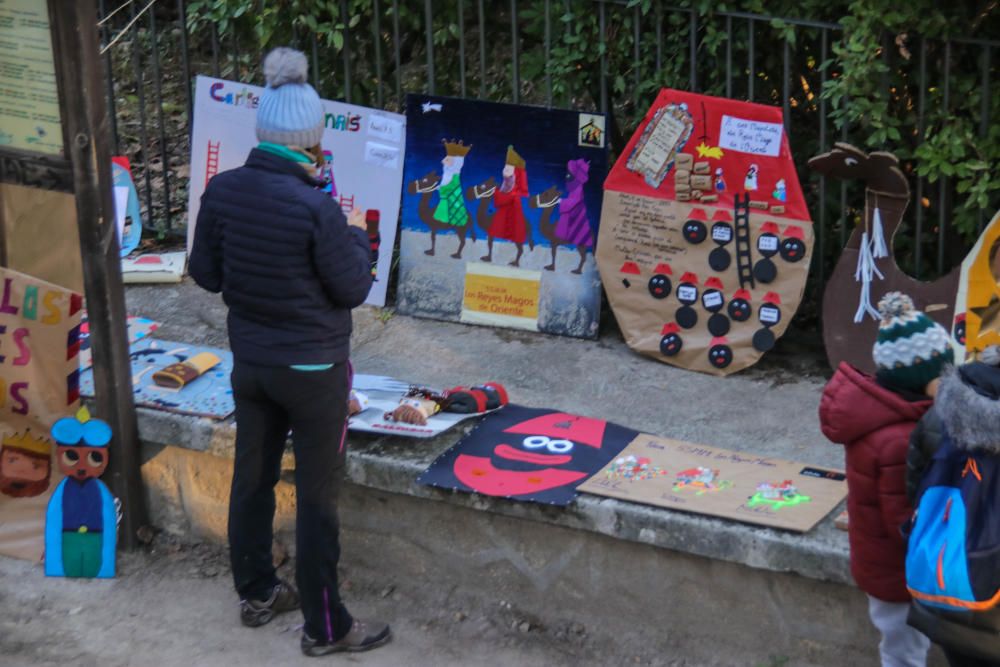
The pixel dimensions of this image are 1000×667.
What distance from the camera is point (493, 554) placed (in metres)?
4.84

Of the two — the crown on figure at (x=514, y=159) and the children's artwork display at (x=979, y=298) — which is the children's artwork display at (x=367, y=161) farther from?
the children's artwork display at (x=979, y=298)

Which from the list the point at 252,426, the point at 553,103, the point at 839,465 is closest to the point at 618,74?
the point at 553,103

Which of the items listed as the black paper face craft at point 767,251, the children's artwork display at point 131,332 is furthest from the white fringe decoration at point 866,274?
the children's artwork display at point 131,332

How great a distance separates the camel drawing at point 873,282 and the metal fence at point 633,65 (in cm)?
23

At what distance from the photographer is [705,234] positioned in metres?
5.70

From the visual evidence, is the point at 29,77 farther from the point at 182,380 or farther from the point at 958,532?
the point at 958,532

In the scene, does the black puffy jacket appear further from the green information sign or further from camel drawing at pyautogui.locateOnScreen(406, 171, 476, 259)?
camel drawing at pyautogui.locateOnScreen(406, 171, 476, 259)

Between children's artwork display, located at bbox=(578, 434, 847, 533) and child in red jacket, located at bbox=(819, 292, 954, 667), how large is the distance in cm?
52

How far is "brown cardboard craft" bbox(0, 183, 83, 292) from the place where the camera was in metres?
5.20

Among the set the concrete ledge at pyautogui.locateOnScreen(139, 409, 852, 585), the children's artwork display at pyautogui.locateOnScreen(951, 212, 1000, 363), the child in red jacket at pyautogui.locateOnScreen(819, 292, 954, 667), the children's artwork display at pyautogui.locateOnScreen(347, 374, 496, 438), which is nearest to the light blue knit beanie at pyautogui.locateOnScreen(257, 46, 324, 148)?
the children's artwork display at pyautogui.locateOnScreen(347, 374, 496, 438)

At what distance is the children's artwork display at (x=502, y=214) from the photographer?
236 inches

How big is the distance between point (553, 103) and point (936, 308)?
1996 millimetres

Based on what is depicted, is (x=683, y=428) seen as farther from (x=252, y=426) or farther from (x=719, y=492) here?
(x=252, y=426)

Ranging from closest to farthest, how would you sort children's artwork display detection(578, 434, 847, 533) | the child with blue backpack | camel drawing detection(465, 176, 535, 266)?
1. the child with blue backpack
2. children's artwork display detection(578, 434, 847, 533)
3. camel drawing detection(465, 176, 535, 266)
